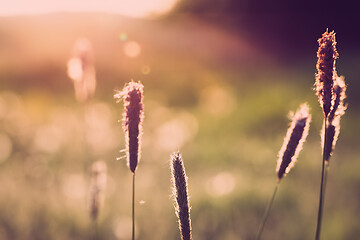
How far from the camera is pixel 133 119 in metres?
1.02

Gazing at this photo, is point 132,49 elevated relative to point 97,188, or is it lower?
elevated

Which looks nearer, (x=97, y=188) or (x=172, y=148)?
(x=97, y=188)

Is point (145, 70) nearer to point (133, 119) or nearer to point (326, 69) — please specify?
point (133, 119)

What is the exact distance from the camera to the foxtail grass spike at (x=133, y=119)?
1.01 meters

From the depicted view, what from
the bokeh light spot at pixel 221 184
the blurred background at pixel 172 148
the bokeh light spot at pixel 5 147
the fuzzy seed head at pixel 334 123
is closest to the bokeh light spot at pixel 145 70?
the blurred background at pixel 172 148

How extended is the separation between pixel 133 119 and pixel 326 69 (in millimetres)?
558

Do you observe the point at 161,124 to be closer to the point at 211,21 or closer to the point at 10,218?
the point at 10,218

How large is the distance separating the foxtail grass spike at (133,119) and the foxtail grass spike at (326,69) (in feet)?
1.68

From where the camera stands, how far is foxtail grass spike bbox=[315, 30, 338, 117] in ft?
3.16

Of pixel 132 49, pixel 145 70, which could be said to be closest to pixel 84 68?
pixel 132 49

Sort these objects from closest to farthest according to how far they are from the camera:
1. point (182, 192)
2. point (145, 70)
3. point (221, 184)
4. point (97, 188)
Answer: point (182, 192) < point (97, 188) < point (221, 184) < point (145, 70)

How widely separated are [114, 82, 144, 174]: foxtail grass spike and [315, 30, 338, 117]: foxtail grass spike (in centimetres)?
51

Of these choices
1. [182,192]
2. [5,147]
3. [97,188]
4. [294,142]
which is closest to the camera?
[182,192]

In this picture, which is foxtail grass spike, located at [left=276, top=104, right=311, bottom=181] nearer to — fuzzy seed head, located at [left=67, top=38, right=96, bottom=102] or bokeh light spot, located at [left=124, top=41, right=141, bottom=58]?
fuzzy seed head, located at [left=67, top=38, right=96, bottom=102]
